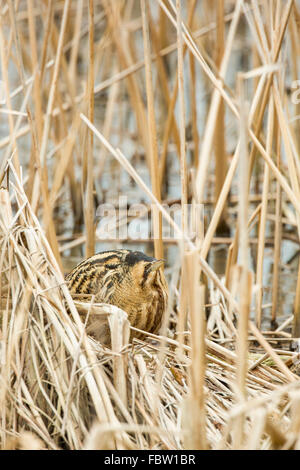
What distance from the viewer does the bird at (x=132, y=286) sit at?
227 centimetres

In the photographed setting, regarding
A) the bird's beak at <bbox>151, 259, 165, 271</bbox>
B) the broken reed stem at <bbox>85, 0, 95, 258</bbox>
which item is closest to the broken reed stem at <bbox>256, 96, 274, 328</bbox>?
the bird's beak at <bbox>151, 259, 165, 271</bbox>

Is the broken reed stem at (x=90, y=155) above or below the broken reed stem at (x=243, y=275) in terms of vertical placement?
above

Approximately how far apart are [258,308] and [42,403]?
1041 millimetres

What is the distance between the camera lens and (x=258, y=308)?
262cm

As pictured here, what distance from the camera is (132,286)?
2.28m

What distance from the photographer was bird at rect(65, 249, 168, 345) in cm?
227

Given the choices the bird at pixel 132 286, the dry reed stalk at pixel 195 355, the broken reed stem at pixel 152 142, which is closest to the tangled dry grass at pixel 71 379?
the dry reed stalk at pixel 195 355

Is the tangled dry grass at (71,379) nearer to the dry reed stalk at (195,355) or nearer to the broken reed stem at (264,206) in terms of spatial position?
the dry reed stalk at (195,355)

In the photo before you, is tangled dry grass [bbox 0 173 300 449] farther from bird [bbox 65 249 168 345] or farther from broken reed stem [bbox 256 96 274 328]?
broken reed stem [bbox 256 96 274 328]

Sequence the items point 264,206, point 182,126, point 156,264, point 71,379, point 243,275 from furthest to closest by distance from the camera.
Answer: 1. point 264,206
2. point 156,264
3. point 182,126
4. point 71,379
5. point 243,275

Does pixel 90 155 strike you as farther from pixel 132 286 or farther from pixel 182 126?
pixel 182 126

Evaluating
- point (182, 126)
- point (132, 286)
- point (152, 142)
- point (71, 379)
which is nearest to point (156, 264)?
point (132, 286)
